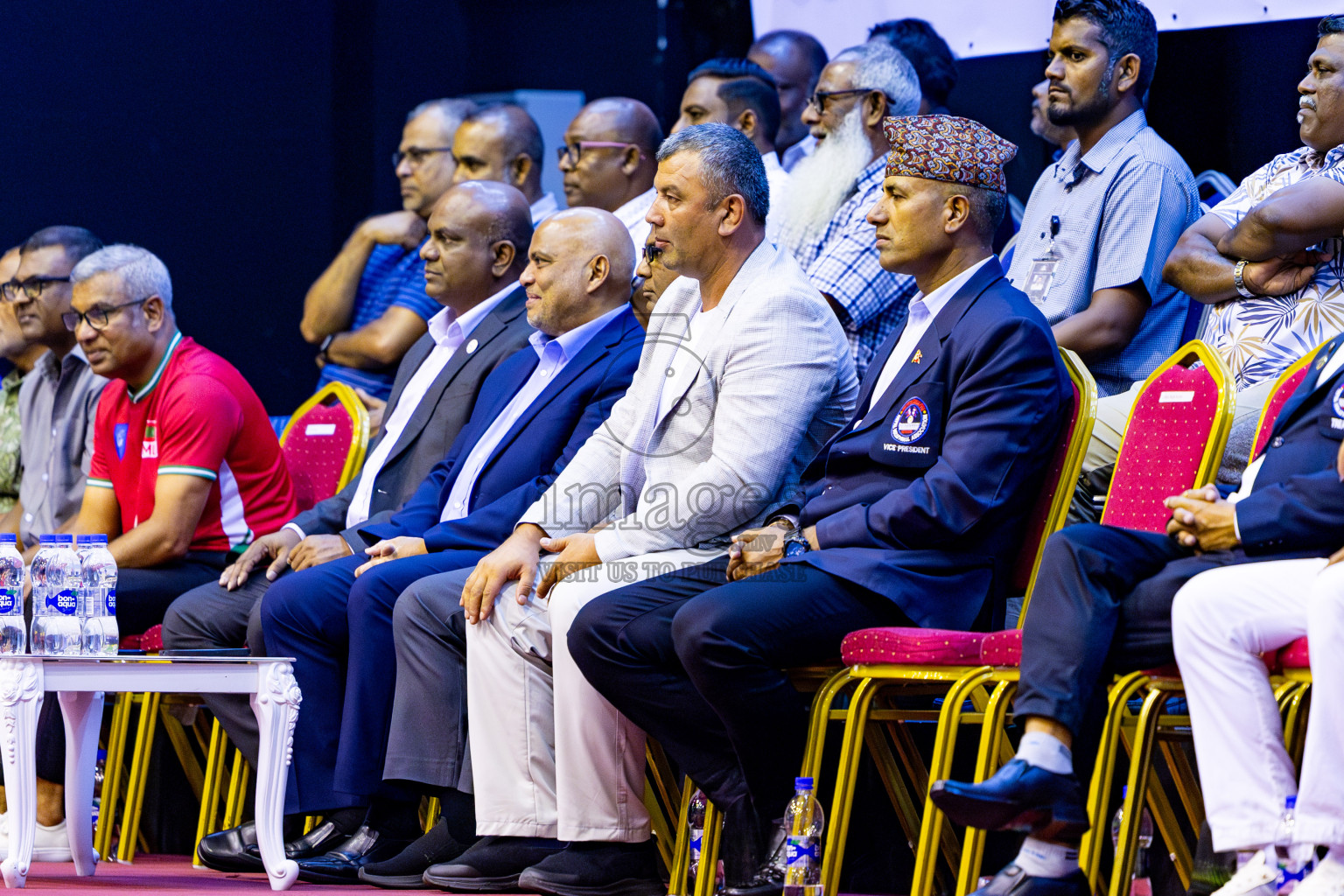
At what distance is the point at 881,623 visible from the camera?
3.28 metres

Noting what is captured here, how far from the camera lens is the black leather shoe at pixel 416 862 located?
12.1ft

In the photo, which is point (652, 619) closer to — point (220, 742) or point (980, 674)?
point (980, 674)

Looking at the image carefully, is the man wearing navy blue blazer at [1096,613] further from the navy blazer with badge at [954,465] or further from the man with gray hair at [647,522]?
the man with gray hair at [647,522]

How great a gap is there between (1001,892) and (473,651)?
56.2 inches

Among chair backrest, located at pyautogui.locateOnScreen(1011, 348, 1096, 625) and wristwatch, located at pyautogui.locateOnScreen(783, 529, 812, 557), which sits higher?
chair backrest, located at pyautogui.locateOnScreen(1011, 348, 1096, 625)

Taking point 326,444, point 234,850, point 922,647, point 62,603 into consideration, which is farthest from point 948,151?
point 326,444

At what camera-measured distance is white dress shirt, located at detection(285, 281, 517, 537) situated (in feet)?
15.5

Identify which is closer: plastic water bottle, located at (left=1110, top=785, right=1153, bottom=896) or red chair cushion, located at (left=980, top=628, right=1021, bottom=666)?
red chair cushion, located at (left=980, top=628, right=1021, bottom=666)

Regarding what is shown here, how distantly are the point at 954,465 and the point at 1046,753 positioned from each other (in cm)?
70

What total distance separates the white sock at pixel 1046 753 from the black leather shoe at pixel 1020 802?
0.04ft

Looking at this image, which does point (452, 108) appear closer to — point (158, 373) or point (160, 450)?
point (158, 373)

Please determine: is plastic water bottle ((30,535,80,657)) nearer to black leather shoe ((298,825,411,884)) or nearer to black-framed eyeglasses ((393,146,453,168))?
black leather shoe ((298,825,411,884))

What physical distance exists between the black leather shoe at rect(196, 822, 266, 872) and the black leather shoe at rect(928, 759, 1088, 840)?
6.52 feet

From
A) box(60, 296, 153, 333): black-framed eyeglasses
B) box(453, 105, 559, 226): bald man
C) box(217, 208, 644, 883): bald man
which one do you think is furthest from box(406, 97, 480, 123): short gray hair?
box(217, 208, 644, 883): bald man
